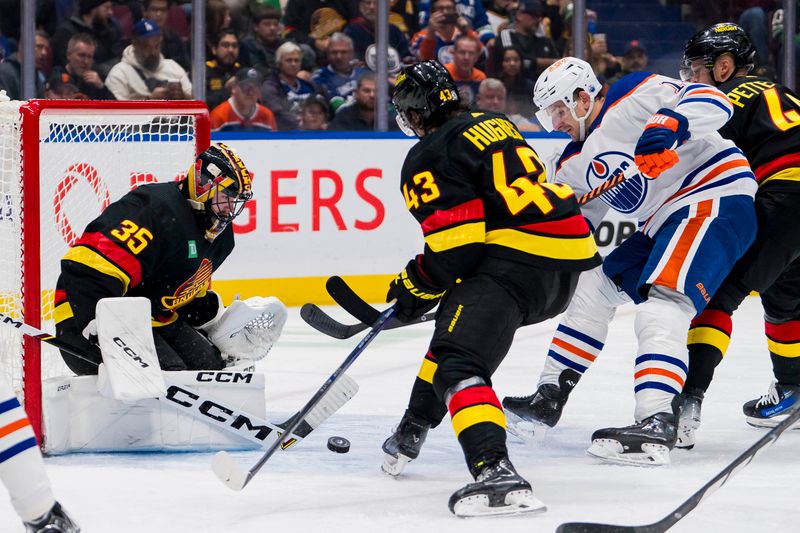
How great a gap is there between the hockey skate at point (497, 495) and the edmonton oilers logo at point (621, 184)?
0.99 meters

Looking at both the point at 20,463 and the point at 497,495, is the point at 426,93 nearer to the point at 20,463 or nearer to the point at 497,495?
the point at 497,495

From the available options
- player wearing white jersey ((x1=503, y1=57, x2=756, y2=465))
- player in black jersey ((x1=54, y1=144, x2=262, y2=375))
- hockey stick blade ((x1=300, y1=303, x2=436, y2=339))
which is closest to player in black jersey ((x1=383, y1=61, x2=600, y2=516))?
hockey stick blade ((x1=300, y1=303, x2=436, y2=339))

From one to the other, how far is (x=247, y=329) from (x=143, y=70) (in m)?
2.54

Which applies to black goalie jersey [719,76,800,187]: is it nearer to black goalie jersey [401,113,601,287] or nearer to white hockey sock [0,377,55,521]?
black goalie jersey [401,113,601,287]

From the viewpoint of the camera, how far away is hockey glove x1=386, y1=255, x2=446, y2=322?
2.90 metres

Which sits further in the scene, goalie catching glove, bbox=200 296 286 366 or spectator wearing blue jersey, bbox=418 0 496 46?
spectator wearing blue jersey, bbox=418 0 496 46

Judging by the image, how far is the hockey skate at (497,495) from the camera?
267cm

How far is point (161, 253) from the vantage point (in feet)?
10.9

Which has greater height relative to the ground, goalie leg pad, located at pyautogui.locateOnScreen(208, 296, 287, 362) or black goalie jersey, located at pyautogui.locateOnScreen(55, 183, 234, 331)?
black goalie jersey, located at pyautogui.locateOnScreen(55, 183, 234, 331)

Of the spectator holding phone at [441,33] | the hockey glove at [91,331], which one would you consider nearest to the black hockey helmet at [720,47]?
the hockey glove at [91,331]

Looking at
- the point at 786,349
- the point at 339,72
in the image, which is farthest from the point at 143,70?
the point at 786,349

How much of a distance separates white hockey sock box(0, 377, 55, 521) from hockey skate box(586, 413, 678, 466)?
1.41 meters

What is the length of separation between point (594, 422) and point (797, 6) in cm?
400

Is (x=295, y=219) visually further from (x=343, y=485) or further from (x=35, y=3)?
(x=343, y=485)
